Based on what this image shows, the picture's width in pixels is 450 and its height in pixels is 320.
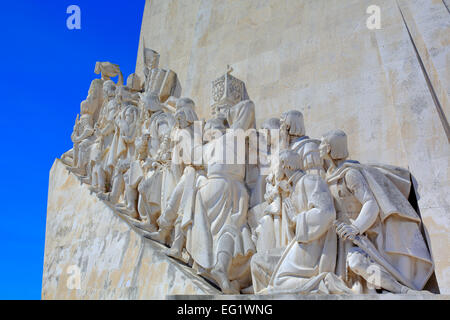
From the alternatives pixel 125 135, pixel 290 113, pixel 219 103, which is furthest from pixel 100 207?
pixel 290 113

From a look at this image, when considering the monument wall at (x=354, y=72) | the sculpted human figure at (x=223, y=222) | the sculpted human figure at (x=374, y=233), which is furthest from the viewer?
the sculpted human figure at (x=223, y=222)

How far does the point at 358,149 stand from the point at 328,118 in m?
0.53

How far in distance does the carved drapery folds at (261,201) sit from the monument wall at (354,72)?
0.24 m

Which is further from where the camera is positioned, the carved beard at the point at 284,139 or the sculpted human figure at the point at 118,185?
the sculpted human figure at the point at 118,185

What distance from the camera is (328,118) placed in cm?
528

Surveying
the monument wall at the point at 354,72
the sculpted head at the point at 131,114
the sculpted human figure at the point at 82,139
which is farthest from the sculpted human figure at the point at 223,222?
the sculpted human figure at the point at 82,139

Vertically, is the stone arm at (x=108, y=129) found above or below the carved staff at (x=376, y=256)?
above

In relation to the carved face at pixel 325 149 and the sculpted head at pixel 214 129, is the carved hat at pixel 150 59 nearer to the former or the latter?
the sculpted head at pixel 214 129

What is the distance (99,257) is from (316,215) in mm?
3177

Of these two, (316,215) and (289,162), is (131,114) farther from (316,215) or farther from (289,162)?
(316,215)

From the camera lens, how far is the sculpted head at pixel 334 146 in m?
4.10

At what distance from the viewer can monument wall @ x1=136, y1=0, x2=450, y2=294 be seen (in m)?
4.18

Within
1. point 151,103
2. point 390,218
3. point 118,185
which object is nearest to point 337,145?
point 390,218
